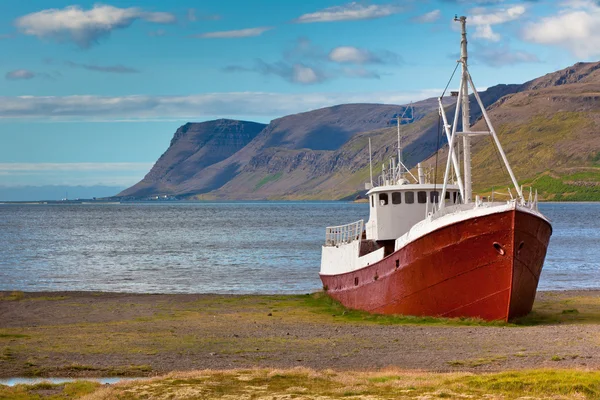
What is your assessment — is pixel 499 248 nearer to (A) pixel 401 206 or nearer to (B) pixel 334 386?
(A) pixel 401 206

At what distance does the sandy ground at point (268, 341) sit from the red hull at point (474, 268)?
3.96 ft

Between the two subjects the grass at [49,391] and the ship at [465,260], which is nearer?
the grass at [49,391]

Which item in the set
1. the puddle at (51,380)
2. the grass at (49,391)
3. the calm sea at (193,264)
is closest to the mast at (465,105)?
the puddle at (51,380)

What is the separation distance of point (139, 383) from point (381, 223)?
22.8 metres

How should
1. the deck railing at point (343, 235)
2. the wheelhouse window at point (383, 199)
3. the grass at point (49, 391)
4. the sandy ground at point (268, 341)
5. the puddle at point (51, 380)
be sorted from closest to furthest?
the grass at point (49, 391) → the puddle at point (51, 380) → the sandy ground at point (268, 341) → the wheelhouse window at point (383, 199) → the deck railing at point (343, 235)

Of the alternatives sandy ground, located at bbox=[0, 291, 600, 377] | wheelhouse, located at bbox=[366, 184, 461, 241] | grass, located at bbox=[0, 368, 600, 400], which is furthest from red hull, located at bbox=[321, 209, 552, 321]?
grass, located at bbox=[0, 368, 600, 400]

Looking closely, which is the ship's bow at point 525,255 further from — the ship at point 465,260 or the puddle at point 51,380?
the puddle at point 51,380

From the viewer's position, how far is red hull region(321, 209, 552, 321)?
1373 inches

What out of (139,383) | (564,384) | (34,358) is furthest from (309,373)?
(34,358)

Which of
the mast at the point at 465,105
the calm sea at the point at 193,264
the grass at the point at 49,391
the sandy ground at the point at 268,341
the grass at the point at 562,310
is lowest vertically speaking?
the calm sea at the point at 193,264

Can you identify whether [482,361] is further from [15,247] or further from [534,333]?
[15,247]

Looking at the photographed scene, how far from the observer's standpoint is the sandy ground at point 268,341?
2736 centimetres

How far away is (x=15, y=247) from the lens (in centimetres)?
12206

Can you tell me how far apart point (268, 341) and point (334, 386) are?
429 inches
